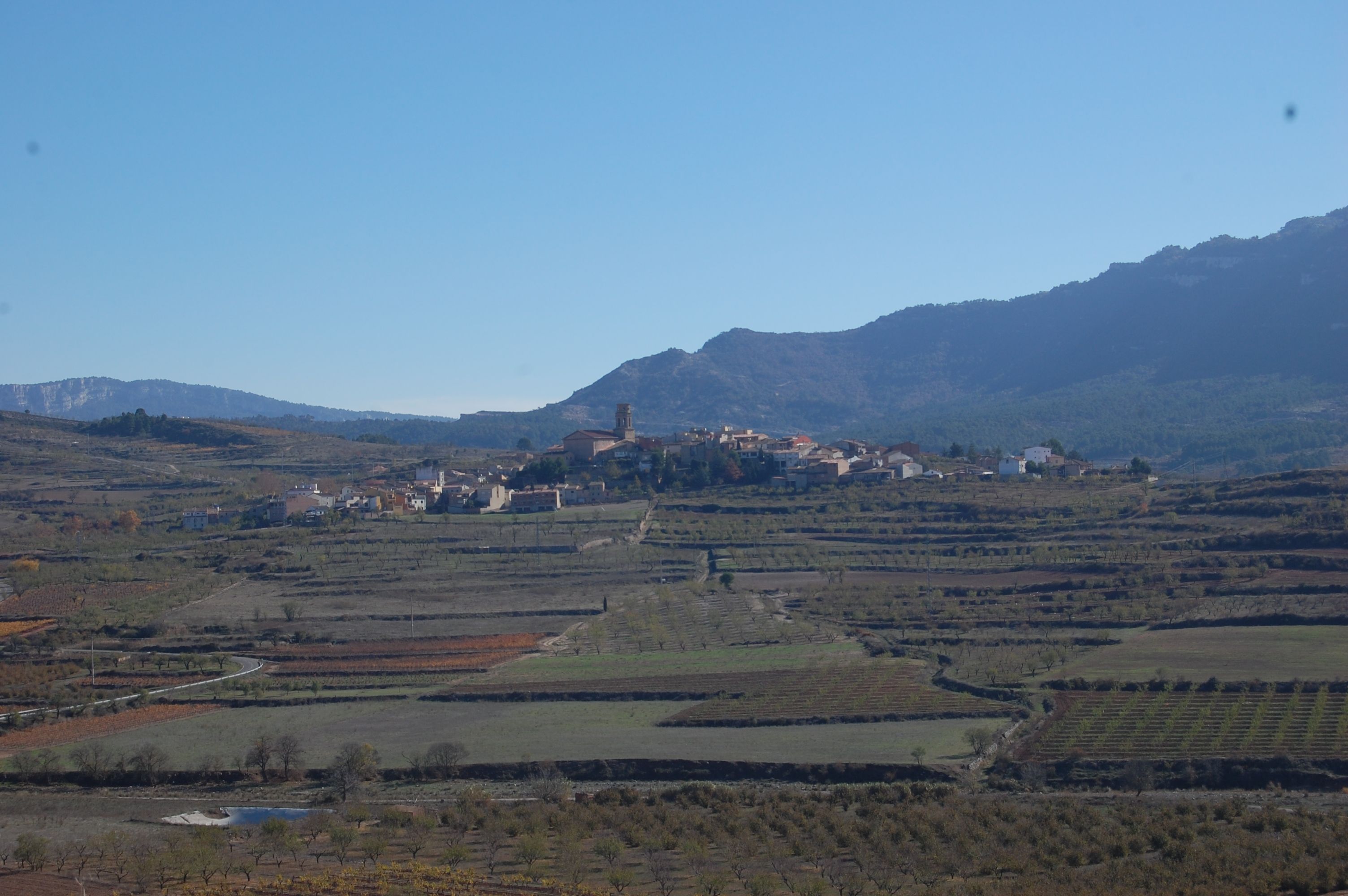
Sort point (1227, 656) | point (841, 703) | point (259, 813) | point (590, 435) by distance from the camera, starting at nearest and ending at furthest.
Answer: point (259, 813) → point (841, 703) → point (1227, 656) → point (590, 435)

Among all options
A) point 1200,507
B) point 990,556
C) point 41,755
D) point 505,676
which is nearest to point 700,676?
point 505,676

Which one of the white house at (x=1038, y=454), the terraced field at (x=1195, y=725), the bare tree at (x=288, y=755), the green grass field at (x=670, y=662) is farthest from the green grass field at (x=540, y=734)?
the white house at (x=1038, y=454)

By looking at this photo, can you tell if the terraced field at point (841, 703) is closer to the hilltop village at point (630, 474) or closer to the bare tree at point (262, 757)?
the bare tree at point (262, 757)

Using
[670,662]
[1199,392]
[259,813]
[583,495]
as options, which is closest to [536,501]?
[583,495]

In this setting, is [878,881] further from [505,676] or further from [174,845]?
[505,676]

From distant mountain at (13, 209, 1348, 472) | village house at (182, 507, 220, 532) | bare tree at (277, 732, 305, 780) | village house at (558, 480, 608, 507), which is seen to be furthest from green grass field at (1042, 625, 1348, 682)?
distant mountain at (13, 209, 1348, 472)

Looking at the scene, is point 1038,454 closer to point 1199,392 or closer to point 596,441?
point 596,441
